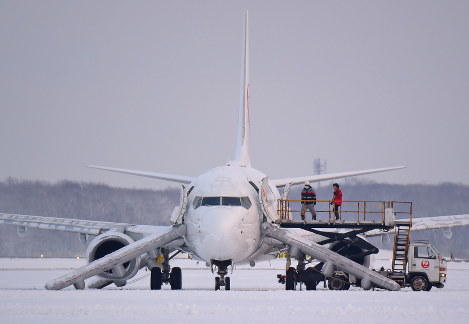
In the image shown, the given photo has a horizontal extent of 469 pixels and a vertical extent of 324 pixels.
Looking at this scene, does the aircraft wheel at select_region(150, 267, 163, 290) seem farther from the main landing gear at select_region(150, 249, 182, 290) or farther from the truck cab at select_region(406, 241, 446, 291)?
the truck cab at select_region(406, 241, 446, 291)

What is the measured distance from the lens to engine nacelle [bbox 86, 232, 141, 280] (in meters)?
38.2

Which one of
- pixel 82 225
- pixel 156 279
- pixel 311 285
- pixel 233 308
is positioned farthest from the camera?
pixel 82 225

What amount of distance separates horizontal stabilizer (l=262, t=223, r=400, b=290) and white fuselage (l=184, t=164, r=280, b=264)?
2.41ft

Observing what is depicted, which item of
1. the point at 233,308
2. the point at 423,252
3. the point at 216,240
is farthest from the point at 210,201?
the point at 233,308

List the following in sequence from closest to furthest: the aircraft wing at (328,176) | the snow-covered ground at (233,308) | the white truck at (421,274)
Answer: the snow-covered ground at (233,308), the white truck at (421,274), the aircraft wing at (328,176)

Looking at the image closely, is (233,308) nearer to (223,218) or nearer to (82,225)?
(223,218)

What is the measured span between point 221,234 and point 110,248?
7458 mm

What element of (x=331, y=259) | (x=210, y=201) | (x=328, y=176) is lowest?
(x=331, y=259)

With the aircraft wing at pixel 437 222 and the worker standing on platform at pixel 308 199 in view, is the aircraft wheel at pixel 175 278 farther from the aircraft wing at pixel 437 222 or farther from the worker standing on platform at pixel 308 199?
the aircraft wing at pixel 437 222

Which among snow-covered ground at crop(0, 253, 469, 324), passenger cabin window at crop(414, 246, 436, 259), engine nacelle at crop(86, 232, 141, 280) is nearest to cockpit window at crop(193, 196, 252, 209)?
engine nacelle at crop(86, 232, 141, 280)

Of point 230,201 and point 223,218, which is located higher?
point 230,201

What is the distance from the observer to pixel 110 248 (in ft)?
130

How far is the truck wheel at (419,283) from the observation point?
37.8 meters

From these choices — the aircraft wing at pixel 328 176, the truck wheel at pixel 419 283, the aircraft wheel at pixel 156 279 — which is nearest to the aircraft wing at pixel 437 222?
the aircraft wing at pixel 328 176
